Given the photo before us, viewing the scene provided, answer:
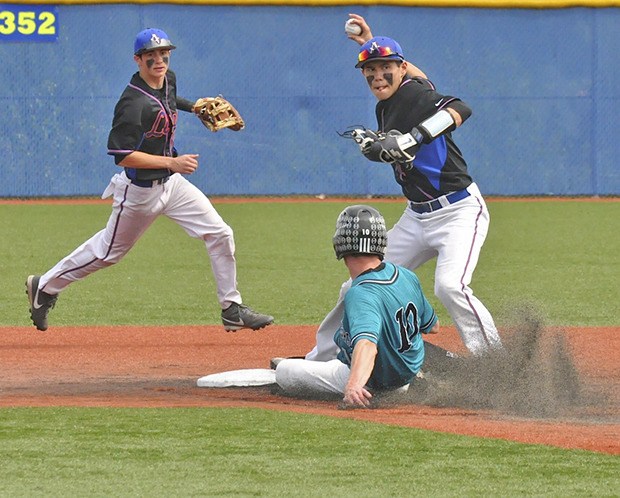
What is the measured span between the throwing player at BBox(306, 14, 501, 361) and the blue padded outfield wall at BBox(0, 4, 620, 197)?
14982mm

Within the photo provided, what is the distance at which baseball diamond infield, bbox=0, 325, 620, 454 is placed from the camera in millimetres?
6102

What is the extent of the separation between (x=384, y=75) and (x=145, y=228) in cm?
231

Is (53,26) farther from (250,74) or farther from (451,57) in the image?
(451,57)

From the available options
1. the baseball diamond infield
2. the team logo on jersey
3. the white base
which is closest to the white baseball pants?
the team logo on jersey

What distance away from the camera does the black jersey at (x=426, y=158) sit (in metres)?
7.32

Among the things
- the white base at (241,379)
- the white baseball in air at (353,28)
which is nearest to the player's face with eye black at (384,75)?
the white baseball in air at (353,28)

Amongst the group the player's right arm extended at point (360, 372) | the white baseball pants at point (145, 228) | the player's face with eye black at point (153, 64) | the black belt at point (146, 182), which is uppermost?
the player's face with eye black at point (153, 64)

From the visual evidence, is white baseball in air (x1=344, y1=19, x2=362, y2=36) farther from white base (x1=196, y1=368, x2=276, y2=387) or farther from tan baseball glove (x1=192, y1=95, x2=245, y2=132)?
white base (x1=196, y1=368, x2=276, y2=387)

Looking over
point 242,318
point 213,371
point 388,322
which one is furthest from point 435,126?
point 242,318

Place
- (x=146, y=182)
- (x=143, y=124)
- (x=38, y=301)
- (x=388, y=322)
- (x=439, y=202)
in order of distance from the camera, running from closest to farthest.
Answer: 1. (x=388, y=322)
2. (x=439, y=202)
3. (x=143, y=124)
4. (x=146, y=182)
5. (x=38, y=301)

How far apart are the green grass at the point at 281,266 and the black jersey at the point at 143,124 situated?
2021mm

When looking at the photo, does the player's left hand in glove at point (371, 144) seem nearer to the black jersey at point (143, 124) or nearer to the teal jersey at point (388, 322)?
the teal jersey at point (388, 322)

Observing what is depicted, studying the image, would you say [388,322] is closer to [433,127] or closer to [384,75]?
[433,127]

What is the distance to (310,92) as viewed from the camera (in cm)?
2273
